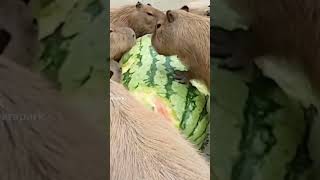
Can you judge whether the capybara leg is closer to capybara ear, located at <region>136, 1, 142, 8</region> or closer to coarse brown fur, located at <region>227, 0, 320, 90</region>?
coarse brown fur, located at <region>227, 0, 320, 90</region>

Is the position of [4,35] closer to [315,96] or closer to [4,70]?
[4,70]

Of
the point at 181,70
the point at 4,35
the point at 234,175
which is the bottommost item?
the point at 181,70

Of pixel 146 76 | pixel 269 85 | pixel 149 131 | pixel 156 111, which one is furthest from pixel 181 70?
pixel 269 85

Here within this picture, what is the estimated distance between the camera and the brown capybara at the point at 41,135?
48 cm

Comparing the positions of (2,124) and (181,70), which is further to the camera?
(181,70)

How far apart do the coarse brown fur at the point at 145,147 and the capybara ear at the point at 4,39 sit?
17 centimetres

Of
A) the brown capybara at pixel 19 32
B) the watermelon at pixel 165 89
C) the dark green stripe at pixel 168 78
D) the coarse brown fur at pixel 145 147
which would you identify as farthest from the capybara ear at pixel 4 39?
the dark green stripe at pixel 168 78

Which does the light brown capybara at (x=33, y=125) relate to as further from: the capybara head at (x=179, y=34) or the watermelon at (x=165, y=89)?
the capybara head at (x=179, y=34)

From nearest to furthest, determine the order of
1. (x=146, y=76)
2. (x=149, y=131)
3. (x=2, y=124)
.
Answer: (x=2, y=124)
(x=149, y=131)
(x=146, y=76)

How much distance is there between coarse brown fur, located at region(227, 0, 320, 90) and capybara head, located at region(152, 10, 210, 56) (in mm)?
593

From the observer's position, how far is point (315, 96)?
0.48 m

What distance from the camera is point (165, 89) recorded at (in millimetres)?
1073

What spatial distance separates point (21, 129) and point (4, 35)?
82mm

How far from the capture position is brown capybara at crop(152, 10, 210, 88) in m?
1.08
